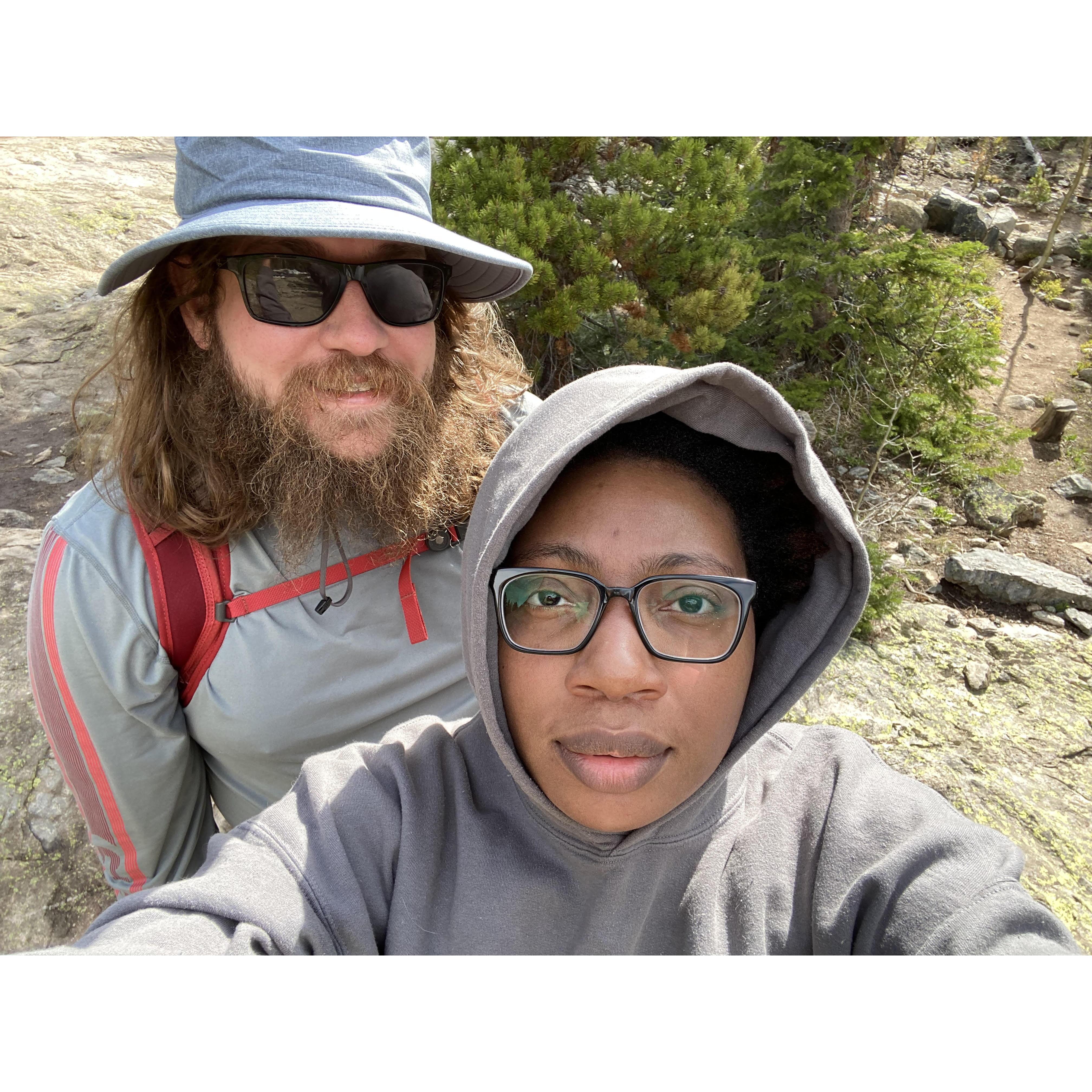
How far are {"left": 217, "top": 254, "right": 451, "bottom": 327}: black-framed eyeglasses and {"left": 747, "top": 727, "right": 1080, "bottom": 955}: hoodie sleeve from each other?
4.59ft

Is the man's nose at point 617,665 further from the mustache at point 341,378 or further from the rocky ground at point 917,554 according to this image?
the rocky ground at point 917,554

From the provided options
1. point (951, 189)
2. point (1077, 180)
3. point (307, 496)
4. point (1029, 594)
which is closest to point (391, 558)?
point (307, 496)

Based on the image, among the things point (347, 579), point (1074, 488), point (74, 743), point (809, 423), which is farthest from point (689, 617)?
point (1074, 488)

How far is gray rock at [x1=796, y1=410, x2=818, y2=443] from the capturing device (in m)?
4.77

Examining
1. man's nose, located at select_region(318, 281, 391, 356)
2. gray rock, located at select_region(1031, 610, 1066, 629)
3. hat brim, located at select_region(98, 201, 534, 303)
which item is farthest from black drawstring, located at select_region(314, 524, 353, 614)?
gray rock, located at select_region(1031, 610, 1066, 629)

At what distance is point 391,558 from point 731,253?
297 centimetres

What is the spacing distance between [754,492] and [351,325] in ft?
3.51


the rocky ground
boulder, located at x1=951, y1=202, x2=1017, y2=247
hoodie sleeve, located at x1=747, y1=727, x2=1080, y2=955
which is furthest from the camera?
boulder, located at x1=951, y1=202, x2=1017, y2=247

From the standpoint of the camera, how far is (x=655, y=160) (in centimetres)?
371

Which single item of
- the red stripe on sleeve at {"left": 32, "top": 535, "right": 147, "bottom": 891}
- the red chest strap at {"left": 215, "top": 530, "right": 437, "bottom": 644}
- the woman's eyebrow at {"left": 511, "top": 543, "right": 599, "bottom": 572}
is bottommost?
the red stripe on sleeve at {"left": 32, "top": 535, "right": 147, "bottom": 891}

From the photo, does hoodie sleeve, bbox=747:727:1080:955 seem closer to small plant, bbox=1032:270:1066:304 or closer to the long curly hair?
the long curly hair

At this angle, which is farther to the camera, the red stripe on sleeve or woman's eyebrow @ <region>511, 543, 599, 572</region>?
the red stripe on sleeve

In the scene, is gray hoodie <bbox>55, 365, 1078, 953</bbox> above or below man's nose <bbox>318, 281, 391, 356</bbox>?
below
